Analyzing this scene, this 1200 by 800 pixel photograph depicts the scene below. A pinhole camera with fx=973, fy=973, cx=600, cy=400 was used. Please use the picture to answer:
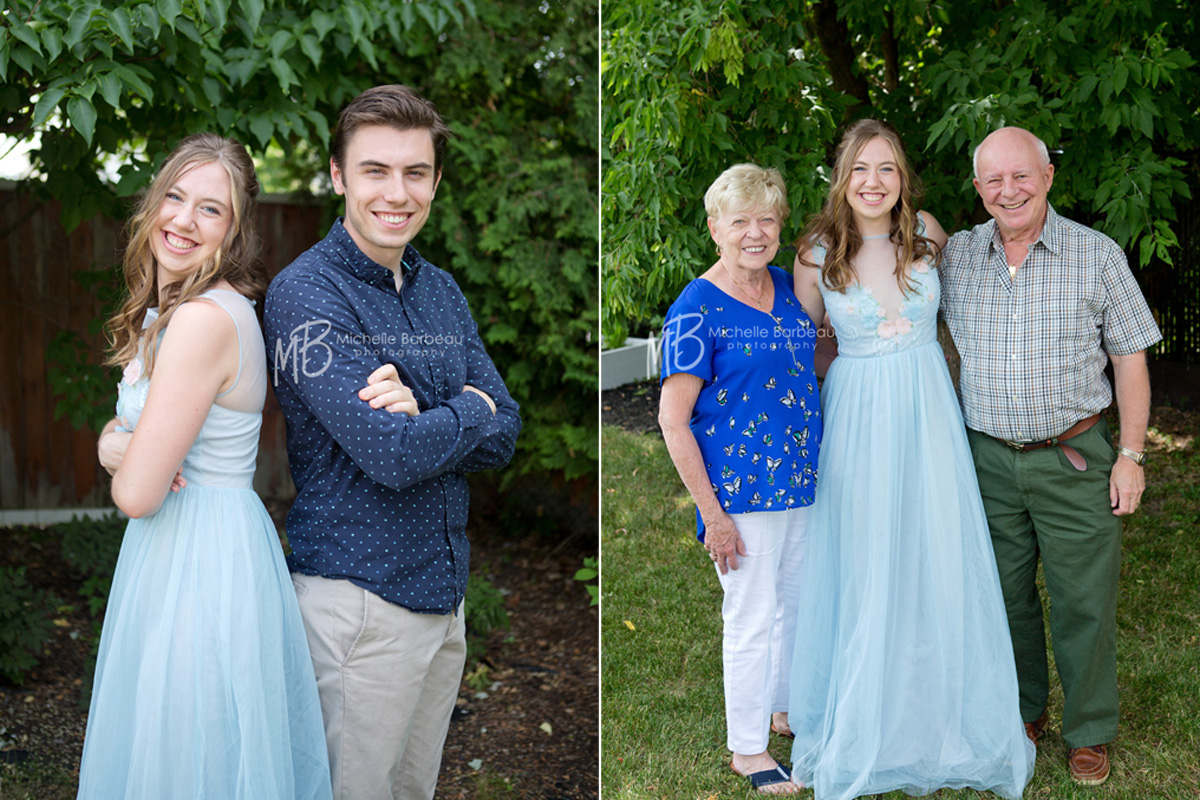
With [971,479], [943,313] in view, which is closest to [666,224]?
[943,313]

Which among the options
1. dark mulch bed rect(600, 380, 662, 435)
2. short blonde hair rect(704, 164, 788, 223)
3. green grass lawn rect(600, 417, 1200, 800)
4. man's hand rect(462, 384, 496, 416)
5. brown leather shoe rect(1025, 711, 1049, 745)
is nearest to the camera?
man's hand rect(462, 384, 496, 416)

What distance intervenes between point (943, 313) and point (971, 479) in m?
0.52

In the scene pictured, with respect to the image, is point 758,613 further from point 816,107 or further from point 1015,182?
point 816,107

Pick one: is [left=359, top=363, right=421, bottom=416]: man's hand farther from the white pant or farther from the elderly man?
the elderly man

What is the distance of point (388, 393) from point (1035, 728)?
8.14 ft

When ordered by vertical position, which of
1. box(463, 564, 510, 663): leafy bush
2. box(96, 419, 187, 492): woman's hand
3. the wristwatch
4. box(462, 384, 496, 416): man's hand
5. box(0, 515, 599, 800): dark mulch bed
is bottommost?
box(0, 515, 599, 800): dark mulch bed

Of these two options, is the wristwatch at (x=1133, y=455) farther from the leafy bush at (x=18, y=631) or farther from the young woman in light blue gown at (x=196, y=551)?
the leafy bush at (x=18, y=631)

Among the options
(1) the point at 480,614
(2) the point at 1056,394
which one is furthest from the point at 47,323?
(2) the point at 1056,394

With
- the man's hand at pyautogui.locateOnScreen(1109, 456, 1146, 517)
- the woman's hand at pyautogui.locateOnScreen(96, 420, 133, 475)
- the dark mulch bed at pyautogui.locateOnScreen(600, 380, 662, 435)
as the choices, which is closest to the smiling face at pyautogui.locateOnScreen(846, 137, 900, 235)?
the man's hand at pyautogui.locateOnScreen(1109, 456, 1146, 517)

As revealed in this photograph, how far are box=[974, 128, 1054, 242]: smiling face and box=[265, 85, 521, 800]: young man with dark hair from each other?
1.62 metres

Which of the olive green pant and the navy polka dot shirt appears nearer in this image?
the navy polka dot shirt

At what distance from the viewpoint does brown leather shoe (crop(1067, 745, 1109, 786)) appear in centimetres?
295

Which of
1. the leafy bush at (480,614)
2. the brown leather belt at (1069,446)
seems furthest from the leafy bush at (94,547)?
the brown leather belt at (1069,446)

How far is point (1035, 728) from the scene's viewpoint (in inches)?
126
